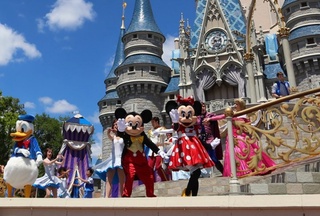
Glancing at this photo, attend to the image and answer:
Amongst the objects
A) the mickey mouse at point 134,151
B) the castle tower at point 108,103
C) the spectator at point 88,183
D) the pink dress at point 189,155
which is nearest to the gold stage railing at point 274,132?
the pink dress at point 189,155

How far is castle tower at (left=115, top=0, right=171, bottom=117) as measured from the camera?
2561cm

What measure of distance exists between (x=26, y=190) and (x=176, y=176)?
3.64 meters

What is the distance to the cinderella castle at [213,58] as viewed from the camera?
21609 mm

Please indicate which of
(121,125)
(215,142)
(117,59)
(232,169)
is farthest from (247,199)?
(117,59)

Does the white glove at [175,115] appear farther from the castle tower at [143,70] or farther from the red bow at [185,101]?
the castle tower at [143,70]

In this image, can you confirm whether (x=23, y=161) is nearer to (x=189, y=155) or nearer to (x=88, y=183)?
(x=189, y=155)

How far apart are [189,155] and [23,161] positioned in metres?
2.39

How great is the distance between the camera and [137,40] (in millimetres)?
26875

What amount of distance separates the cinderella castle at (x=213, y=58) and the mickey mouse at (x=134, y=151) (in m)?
17.6

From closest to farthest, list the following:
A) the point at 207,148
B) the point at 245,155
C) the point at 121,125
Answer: the point at 245,155
the point at 121,125
the point at 207,148

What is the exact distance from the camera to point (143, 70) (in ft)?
85.4

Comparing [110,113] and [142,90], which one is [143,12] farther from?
[110,113]

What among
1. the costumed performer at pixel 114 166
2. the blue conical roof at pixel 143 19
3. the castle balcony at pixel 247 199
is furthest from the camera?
the blue conical roof at pixel 143 19

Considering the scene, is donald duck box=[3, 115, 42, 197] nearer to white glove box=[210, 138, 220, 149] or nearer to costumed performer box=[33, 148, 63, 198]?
costumed performer box=[33, 148, 63, 198]
